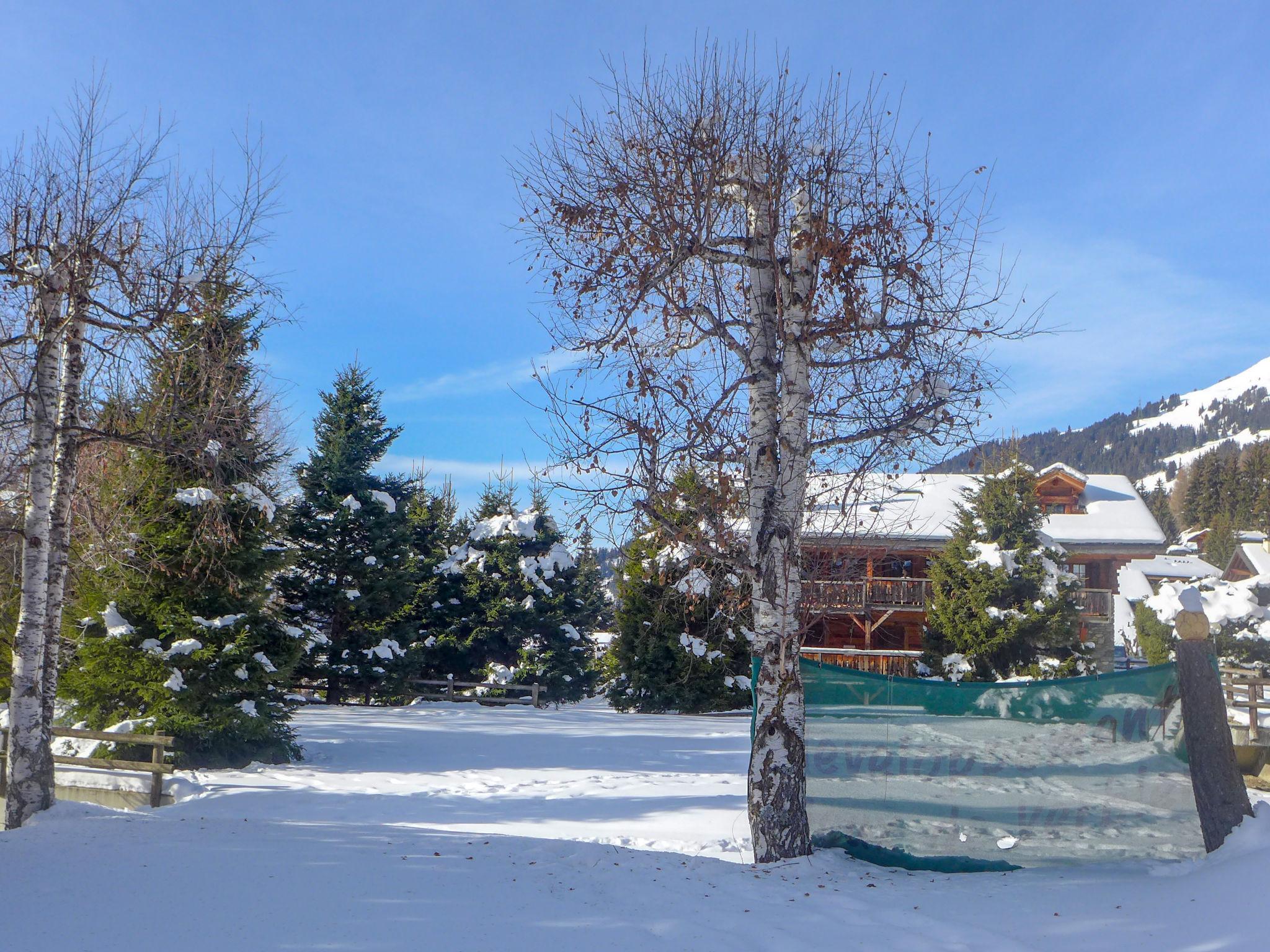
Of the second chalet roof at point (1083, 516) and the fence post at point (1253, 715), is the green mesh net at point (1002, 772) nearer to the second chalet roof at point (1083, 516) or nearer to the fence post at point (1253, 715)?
the fence post at point (1253, 715)

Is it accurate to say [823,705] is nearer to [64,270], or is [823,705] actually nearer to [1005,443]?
[64,270]

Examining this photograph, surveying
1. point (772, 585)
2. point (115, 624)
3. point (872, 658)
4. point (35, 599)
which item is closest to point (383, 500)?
point (115, 624)

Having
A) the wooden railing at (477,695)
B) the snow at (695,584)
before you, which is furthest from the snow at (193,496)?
the wooden railing at (477,695)

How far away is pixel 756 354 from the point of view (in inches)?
305

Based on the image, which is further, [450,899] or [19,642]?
[19,642]

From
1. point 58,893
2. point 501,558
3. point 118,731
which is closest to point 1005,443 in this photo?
point 501,558

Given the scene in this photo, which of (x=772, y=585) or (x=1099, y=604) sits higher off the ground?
(x=1099, y=604)

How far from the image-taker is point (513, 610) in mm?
28141

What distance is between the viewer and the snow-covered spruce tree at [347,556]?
78.2 feet

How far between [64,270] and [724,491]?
6.52m

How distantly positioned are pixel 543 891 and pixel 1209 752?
466 centimetres

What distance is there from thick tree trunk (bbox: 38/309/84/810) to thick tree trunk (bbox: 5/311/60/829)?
0.10 meters

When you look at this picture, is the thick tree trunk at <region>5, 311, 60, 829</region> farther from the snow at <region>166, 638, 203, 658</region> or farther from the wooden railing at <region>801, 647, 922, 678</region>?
the wooden railing at <region>801, 647, 922, 678</region>

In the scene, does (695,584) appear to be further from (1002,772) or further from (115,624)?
(1002,772)
